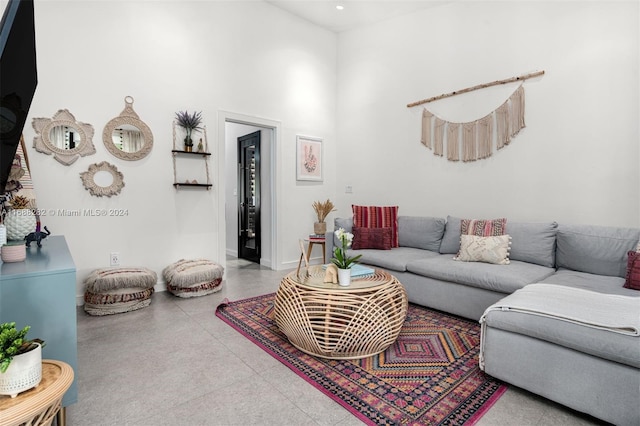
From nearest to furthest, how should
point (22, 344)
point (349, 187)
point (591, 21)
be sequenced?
point (22, 344) < point (591, 21) < point (349, 187)

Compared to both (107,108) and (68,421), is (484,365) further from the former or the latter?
(107,108)

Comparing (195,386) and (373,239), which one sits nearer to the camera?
(195,386)

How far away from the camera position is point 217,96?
4.14 meters

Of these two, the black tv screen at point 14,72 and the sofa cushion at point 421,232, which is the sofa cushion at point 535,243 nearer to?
the sofa cushion at point 421,232

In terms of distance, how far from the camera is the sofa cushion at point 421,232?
3.78 meters

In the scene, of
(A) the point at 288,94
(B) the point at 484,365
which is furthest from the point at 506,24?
(B) the point at 484,365

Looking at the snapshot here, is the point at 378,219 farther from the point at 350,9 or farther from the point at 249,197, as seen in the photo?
the point at 350,9

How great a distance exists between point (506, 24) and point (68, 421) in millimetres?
4720

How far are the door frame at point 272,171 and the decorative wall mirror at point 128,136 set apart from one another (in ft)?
2.69

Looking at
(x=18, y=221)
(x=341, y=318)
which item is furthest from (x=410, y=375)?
(x=18, y=221)

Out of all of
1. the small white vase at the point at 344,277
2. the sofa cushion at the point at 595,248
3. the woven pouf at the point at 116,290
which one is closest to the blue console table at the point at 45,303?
the small white vase at the point at 344,277

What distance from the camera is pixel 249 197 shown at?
18.3 ft

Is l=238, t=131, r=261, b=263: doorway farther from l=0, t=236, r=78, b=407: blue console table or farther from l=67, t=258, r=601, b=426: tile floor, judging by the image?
l=0, t=236, r=78, b=407: blue console table

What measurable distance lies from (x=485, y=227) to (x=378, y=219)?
3.77 feet
